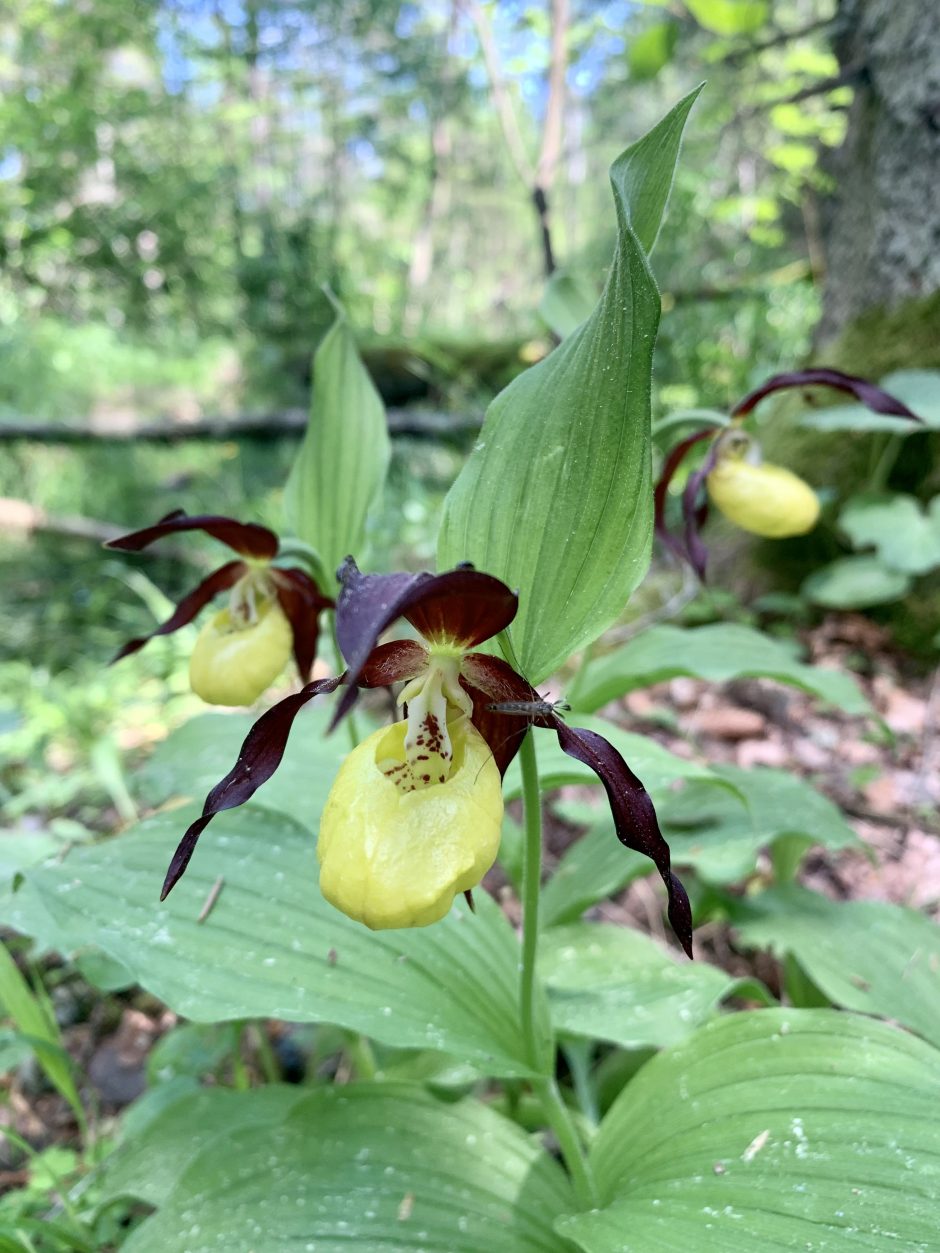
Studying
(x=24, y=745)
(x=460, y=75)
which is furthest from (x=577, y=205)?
(x=24, y=745)

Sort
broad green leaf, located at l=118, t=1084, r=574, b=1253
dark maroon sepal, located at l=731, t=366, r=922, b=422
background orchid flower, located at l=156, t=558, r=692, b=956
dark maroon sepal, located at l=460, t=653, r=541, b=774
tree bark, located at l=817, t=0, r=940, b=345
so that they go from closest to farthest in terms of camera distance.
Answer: background orchid flower, located at l=156, t=558, r=692, b=956 → dark maroon sepal, located at l=460, t=653, r=541, b=774 → broad green leaf, located at l=118, t=1084, r=574, b=1253 → dark maroon sepal, located at l=731, t=366, r=922, b=422 → tree bark, located at l=817, t=0, r=940, b=345

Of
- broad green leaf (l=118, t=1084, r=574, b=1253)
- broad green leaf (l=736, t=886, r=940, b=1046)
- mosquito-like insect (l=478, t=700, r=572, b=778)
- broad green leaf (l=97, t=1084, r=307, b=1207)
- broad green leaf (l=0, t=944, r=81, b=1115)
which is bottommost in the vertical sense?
broad green leaf (l=97, t=1084, r=307, b=1207)

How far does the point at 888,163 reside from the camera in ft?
9.39

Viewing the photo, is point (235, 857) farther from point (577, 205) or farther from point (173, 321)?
point (577, 205)

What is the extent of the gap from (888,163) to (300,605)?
2992mm

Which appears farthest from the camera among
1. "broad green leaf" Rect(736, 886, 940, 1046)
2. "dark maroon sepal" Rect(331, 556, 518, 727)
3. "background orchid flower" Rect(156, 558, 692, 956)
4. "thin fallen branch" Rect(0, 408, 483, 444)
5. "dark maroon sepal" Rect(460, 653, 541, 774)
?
"thin fallen branch" Rect(0, 408, 483, 444)

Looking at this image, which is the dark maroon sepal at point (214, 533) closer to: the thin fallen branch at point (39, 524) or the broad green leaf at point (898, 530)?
the broad green leaf at point (898, 530)

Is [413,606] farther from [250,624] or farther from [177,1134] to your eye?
[177,1134]

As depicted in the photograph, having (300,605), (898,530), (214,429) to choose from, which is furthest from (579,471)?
(214,429)

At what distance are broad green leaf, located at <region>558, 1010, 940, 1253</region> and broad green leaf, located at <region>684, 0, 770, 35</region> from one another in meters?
3.47

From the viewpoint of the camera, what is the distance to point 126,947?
40.6 inches

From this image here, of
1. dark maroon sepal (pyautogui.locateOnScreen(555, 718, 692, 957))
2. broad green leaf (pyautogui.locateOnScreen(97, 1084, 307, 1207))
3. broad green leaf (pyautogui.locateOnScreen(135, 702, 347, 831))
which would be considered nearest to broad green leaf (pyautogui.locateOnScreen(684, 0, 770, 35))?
broad green leaf (pyautogui.locateOnScreen(135, 702, 347, 831))

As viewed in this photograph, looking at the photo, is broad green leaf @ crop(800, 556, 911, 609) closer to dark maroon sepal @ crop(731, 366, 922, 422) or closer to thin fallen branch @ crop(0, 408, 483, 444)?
dark maroon sepal @ crop(731, 366, 922, 422)

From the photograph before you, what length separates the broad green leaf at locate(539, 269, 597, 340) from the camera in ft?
5.75
